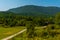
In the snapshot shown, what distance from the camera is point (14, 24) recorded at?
334 ft

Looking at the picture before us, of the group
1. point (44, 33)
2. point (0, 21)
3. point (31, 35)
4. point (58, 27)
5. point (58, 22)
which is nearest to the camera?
point (31, 35)

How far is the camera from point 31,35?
4228 centimetres

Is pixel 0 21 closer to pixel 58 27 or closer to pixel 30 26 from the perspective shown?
pixel 58 27

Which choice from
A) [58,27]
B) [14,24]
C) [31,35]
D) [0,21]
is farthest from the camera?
[0,21]

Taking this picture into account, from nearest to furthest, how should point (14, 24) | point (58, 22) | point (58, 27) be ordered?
1. point (58, 27)
2. point (58, 22)
3. point (14, 24)

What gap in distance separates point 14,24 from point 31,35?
6005 cm

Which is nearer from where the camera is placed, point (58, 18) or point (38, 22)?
point (58, 18)

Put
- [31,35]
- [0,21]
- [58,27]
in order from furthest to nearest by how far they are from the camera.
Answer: [0,21]
[58,27]
[31,35]

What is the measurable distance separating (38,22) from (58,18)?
30776 mm

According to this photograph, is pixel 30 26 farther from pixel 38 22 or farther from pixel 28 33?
pixel 38 22

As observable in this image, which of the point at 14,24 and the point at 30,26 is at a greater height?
the point at 30,26

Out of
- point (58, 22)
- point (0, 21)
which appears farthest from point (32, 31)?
point (0, 21)

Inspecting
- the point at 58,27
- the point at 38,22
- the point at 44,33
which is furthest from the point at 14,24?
the point at 44,33

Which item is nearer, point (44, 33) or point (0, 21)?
point (44, 33)
